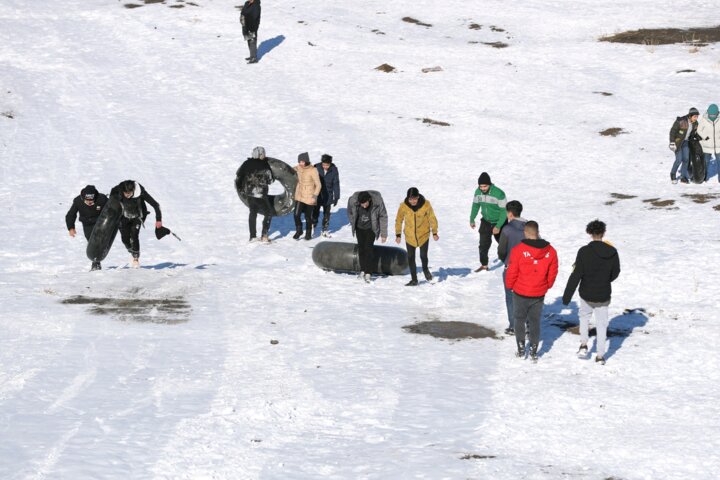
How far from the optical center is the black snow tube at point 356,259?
56.7 ft

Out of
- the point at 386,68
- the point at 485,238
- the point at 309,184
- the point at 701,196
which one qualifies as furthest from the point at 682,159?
the point at 386,68

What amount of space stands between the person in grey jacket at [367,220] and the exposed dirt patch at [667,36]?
22675 mm

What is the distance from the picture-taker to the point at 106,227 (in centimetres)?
1642

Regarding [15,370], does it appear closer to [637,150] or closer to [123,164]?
[123,164]

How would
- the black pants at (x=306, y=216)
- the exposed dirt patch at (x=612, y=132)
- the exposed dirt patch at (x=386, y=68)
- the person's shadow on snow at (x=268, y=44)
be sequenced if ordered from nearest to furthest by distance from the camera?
the black pants at (x=306, y=216)
the exposed dirt patch at (x=612, y=132)
the exposed dirt patch at (x=386, y=68)
the person's shadow on snow at (x=268, y=44)

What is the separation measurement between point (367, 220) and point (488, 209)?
90.6 inches

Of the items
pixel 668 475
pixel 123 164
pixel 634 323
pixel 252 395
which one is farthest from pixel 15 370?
pixel 123 164

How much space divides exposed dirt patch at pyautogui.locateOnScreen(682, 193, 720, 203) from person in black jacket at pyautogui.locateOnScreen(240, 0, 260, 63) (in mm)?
17504

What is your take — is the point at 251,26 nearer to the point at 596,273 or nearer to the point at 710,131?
the point at 710,131

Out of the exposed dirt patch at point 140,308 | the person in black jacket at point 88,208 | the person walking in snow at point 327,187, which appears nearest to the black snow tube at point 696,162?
the person walking in snow at point 327,187

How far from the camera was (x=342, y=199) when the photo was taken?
23.3 m

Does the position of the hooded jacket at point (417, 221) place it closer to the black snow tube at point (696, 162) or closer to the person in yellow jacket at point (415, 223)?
the person in yellow jacket at point (415, 223)

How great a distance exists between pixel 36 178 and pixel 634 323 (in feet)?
52.5

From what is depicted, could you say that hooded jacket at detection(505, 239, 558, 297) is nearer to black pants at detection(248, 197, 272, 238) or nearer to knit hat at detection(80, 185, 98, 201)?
knit hat at detection(80, 185, 98, 201)
